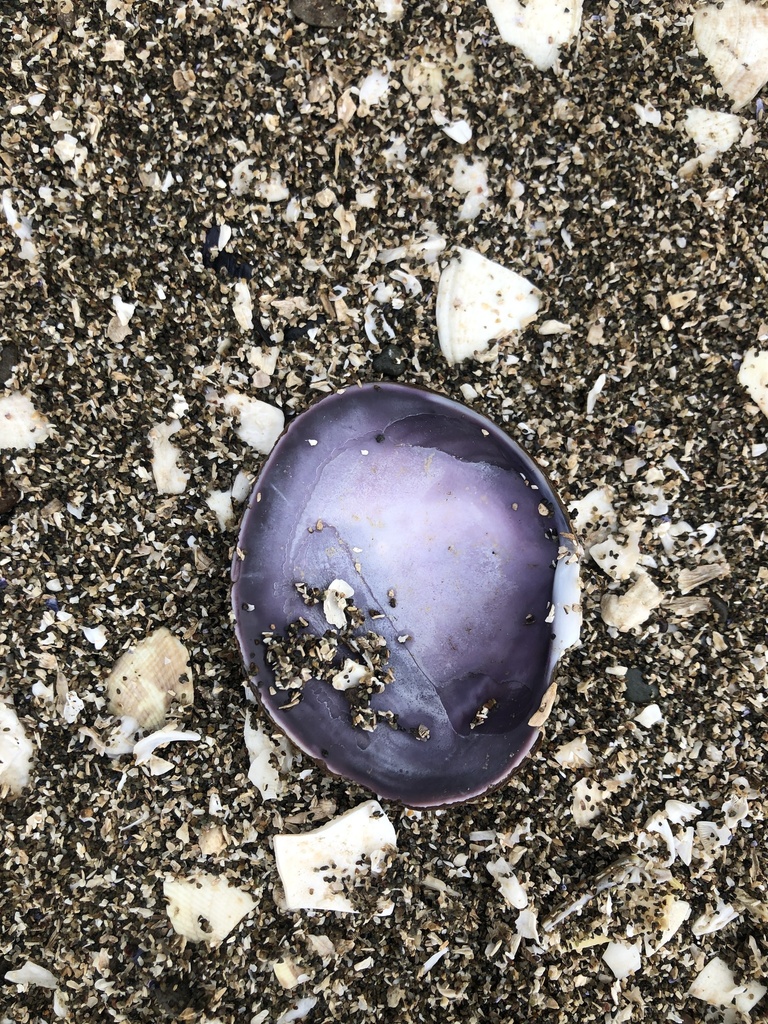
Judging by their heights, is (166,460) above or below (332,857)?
above

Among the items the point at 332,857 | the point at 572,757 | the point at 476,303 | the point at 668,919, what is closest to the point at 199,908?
the point at 332,857

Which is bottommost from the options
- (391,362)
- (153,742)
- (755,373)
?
(153,742)

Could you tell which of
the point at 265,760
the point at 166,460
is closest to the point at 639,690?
the point at 265,760

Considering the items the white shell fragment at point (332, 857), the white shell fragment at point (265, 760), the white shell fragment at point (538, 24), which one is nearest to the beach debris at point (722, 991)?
the white shell fragment at point (332, 857)

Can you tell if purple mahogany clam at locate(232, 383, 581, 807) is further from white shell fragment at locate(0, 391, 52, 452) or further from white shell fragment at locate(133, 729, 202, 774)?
white shell fragment at locate(0, 391, 52, 452)

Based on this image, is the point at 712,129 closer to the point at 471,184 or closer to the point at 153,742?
the point at 471,184

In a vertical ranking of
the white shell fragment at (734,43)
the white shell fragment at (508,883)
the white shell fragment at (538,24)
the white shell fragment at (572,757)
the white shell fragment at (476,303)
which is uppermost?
the white shell fragment at (734,43)

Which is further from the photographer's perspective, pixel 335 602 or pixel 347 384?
pixel 347 384

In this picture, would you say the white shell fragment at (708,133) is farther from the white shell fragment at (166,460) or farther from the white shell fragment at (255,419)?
the white shell fragment at (166,460)
